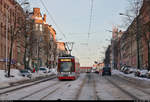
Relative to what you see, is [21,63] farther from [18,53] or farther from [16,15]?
[16,15]

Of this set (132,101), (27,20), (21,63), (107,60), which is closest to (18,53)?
(21,63)

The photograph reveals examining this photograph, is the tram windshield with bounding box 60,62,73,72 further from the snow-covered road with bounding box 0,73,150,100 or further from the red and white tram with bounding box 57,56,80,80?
the snow-covered road with bounding box 0,73,150,100

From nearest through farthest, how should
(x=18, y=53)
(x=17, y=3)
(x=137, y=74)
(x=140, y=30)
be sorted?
(x=17, y=3)
(x=140, y=30)
(x=137, y=74)
(x=18, y=53)

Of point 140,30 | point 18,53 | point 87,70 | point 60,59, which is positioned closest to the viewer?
point 60,59

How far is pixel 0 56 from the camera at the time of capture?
5562 cm

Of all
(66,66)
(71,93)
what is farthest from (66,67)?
(71,93)

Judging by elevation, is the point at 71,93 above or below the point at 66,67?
below

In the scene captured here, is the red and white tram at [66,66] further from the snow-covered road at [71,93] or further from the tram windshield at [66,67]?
the snow-covered road at [71,93]

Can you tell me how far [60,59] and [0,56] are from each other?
78.3 feet

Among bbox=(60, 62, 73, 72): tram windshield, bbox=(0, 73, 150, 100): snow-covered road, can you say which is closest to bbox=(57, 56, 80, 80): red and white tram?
bbox=(60, 62, 73, 72): tram windshield

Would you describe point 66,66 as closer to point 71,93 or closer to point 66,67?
point 66,67

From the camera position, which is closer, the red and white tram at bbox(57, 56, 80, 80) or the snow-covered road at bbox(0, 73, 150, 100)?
the snow-covered road at bbox(0, 73, 150, 100)

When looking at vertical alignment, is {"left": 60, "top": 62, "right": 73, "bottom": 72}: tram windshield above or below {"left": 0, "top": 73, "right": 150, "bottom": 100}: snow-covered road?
above


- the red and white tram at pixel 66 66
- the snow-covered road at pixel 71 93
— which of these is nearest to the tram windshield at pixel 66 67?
the red and white tram at pixel 66 66
